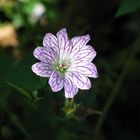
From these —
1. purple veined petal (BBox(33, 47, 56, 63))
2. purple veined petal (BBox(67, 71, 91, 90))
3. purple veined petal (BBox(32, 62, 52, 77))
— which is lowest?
purple veined petal (BBox(67, 71, 91, 90))

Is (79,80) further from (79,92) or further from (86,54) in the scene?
(79,92)

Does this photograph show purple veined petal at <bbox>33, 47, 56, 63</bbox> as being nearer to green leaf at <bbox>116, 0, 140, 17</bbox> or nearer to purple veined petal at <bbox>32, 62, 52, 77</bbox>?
purple veined petal at <bbox>32, 62, 52, 77</bbox>

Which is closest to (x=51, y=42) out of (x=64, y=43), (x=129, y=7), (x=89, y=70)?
(x=64, y=43)

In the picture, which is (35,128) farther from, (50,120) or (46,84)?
(46,84)

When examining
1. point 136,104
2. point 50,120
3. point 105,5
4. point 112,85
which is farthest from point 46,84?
point 105,5

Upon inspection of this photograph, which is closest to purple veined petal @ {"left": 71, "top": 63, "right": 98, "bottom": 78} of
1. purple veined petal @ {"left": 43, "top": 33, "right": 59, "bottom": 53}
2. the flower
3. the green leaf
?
the flower

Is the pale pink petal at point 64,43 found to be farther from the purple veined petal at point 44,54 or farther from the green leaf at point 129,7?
the green leaf at point 129,7

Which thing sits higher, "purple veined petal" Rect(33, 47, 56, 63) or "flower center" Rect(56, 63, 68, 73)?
"purple veined petal" Rect(33, 47, 56, 63)
